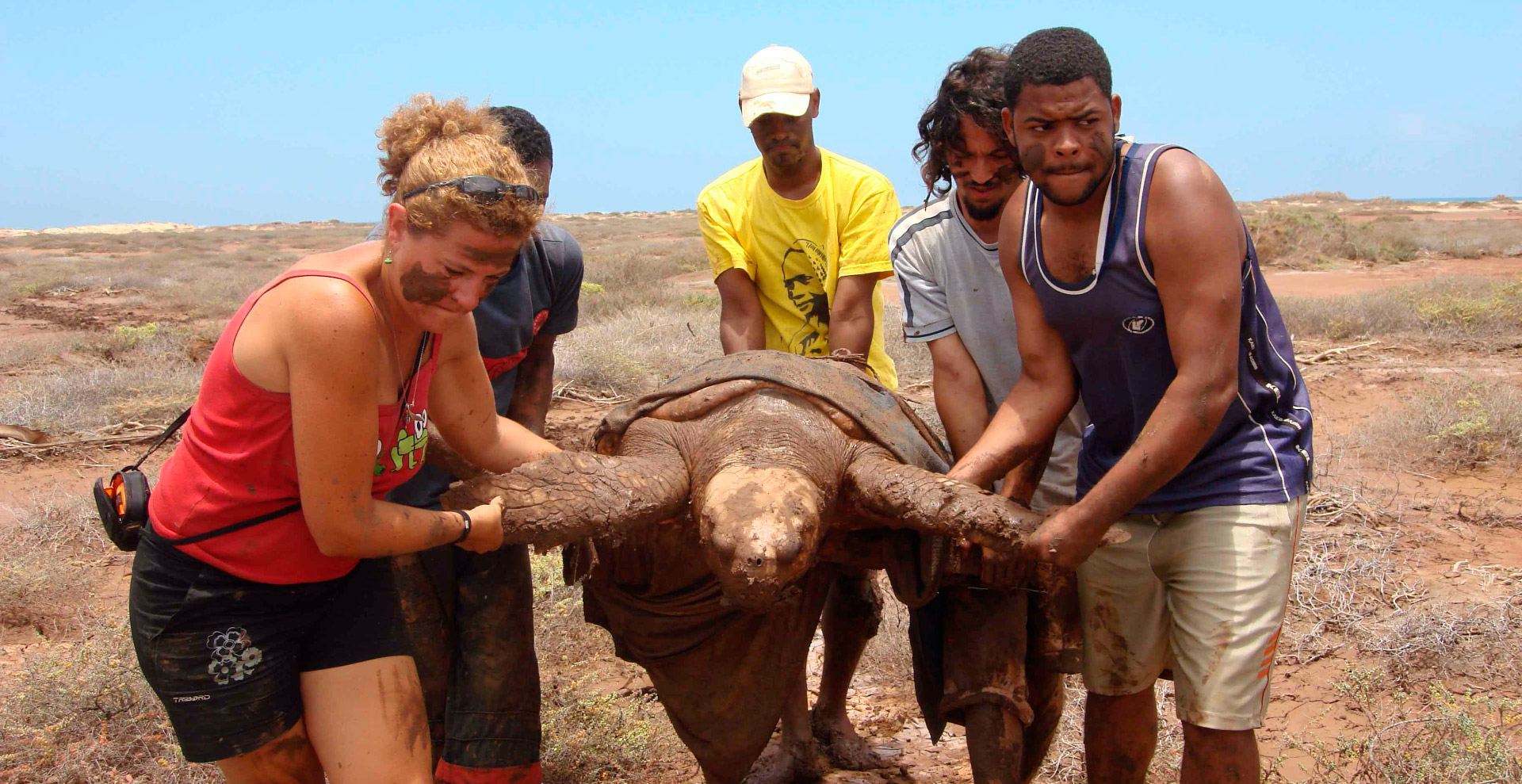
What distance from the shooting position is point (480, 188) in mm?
2045

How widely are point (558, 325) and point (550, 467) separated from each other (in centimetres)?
130

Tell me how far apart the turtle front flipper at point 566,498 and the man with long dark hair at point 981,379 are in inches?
36.1

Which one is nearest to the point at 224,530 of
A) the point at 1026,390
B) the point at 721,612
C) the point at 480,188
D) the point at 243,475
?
the point at 243,475

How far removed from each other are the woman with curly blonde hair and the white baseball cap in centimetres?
163

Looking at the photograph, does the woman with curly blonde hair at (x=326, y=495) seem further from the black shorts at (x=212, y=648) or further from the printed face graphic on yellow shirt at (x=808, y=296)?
the printed face graphic on yellow shirt at (x=808, y=296)

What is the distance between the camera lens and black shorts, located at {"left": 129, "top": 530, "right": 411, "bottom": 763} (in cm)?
220

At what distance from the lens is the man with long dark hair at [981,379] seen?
2.77 m

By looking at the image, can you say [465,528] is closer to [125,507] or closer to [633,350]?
[125,507]

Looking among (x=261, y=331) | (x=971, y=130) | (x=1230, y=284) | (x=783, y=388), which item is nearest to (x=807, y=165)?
(x=971, y=130)

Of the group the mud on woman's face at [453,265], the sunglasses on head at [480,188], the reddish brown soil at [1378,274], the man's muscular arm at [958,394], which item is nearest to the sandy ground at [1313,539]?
the man's muscular arm at [958,394]

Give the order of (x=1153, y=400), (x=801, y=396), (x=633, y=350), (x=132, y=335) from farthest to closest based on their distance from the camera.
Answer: (x=132, y=335) < (x=633, y=350) < (x=801, y=396) < (x=1153, y=400)

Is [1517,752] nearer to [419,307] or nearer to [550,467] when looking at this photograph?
[550,467]

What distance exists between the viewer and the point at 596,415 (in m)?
9.16

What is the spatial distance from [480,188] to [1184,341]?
5.10 ft
